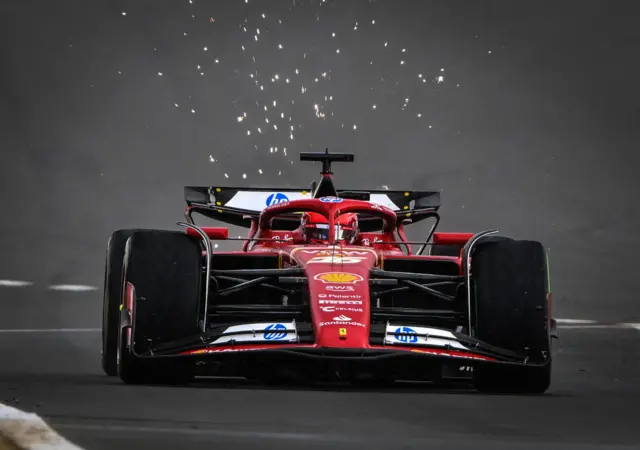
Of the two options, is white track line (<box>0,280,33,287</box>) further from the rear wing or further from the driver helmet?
the driver helmet

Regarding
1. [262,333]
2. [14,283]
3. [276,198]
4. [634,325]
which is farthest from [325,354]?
[14,283]

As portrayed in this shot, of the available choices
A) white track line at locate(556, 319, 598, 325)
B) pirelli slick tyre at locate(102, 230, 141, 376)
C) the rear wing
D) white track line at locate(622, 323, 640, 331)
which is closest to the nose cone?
pirelli slick tyre at locate(102, 230, 141, 376)

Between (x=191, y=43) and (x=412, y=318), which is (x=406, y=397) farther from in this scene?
(x=191, y=43)

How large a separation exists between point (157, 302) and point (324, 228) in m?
2.98

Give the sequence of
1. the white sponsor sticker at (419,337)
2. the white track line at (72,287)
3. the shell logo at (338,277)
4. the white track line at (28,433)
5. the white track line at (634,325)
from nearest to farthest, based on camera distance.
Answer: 1. the white track line at (28,433)
2. the white sponsor sticker at (419,337)
3. the shell logo at (338,277)
4. the white track line at (634,325)
5. the white track line at (72,287)

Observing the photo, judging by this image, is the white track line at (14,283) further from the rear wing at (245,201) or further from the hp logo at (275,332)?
the hp logo at (275,332)

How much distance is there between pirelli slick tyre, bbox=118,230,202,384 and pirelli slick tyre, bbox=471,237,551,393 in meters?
1.81

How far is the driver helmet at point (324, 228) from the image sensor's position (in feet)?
36.6

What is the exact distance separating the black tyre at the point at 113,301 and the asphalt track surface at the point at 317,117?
11888 mm

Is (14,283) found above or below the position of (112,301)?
below

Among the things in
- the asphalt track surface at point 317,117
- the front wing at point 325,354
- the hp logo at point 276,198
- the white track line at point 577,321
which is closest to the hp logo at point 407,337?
the front wing at point 325,354

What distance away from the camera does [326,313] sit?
830cm

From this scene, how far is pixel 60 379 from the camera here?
887 centimetres

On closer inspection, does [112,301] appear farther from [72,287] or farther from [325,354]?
[72,287]
